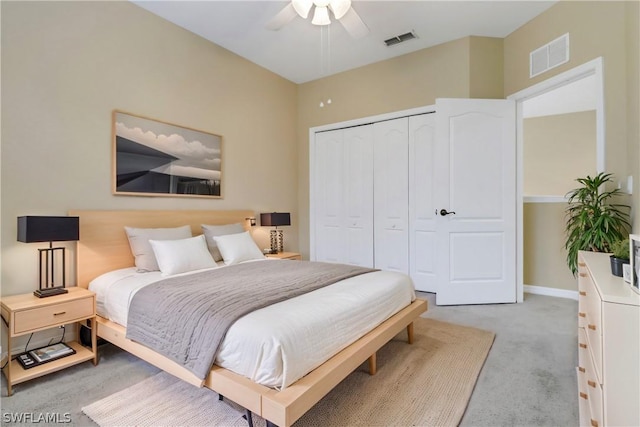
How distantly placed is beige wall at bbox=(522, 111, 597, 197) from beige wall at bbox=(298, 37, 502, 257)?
8.80 ft

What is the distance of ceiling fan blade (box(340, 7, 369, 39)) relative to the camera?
100.0 inches

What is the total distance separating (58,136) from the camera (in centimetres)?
253

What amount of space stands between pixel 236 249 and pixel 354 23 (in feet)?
7.60

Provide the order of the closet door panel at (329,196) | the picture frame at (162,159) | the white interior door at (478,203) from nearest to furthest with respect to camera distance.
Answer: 1. the picture frame at (162,159)
2. the white interior door at (478,203)
3. the closet door panel at (329,196)

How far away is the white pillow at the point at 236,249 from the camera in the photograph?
316 centimetres

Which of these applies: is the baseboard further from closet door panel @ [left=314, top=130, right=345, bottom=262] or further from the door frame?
closet door panel @ [left=314, top=130, right=345, bottom=262]

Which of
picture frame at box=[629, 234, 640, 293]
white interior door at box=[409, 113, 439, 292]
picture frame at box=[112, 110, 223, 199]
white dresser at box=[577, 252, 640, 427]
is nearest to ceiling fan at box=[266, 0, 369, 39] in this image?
picture frame at box=[112, 110, 223, 199]

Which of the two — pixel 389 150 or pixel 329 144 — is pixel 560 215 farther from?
pixel 329 144

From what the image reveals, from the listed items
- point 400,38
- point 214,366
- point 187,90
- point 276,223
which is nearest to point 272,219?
point 276,223

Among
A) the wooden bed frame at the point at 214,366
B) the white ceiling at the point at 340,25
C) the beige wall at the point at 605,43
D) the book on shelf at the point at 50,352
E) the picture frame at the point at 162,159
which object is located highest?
the white ceiling at the point at 340,25

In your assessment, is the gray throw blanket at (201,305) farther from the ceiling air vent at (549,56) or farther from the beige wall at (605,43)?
the ceiling air vent at (549,56)

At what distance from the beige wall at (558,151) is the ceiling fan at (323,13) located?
4663 millimetres

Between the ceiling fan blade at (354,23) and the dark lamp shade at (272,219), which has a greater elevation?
the ceiling fan blade at (354,23)

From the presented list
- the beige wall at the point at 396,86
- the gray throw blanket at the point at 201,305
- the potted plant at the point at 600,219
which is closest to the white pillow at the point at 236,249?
the gray throw blanket at the point at 201,305
